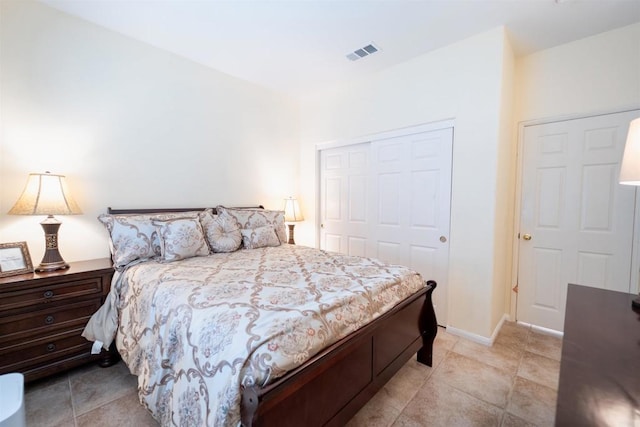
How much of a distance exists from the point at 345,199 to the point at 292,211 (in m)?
0.78

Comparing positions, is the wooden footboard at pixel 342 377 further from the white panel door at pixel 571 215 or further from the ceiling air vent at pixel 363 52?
the ceiling air vent at pixel 363 52

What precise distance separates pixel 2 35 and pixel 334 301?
3.06 m

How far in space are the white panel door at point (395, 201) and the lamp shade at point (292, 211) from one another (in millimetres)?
420

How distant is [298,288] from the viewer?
→ 1.57m

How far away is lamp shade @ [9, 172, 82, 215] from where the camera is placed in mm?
1917

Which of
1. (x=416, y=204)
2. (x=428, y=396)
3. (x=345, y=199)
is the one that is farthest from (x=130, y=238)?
(x=416, y=204)

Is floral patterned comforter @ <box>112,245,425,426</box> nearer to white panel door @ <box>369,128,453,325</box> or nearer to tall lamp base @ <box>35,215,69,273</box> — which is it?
tall lamp base @ <box>35,215,69,273</box>

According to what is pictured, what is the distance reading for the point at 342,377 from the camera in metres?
1.33

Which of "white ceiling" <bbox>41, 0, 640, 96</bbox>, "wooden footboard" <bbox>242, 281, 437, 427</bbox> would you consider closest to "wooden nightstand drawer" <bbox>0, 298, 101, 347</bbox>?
"wooden footboard" <bbox>242, 281, 437, 427</bbox>

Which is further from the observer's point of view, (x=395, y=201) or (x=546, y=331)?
(x=395, y=201)

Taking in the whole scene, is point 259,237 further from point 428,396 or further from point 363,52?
point 363,52

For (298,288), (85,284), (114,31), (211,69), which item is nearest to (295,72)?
(211,69)

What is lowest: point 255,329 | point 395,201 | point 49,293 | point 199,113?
point 49,293

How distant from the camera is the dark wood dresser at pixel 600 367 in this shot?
1.99ft
